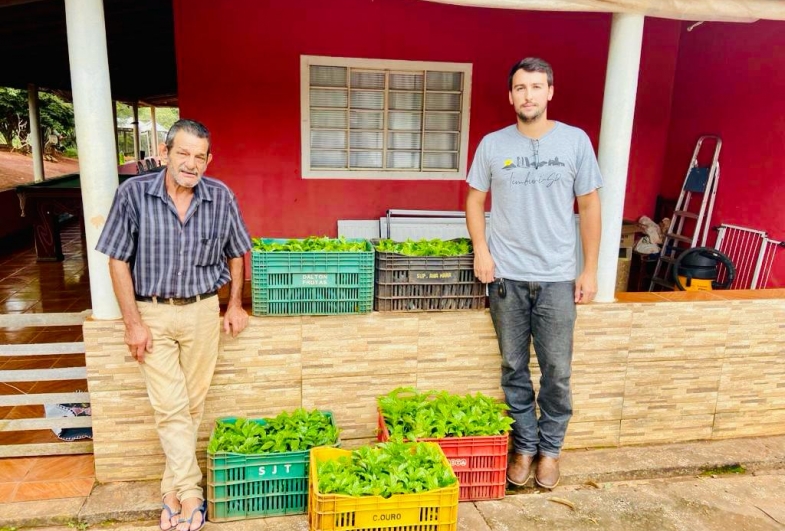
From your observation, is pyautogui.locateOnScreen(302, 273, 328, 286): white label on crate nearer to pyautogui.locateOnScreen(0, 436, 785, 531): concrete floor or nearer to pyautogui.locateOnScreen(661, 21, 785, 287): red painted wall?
pyautogui.locateOnScreen(0, 436, 785, 531): concrete floor

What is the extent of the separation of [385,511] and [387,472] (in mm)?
192

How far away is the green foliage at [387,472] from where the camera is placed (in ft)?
8.96

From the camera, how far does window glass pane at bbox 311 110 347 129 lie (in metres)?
6.26

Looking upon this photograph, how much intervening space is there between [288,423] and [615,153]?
2.65 metres

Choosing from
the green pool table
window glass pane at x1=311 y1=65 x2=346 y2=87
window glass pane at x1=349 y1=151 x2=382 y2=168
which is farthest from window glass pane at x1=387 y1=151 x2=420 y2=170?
the green pool table

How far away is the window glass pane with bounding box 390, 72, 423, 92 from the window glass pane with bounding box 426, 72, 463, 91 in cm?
10

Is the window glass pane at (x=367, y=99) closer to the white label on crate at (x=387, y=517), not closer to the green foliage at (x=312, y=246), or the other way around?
the green foliage at (x=312, y=246)

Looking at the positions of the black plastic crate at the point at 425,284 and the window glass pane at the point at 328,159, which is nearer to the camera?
the black plastic crate at the point at 425,284

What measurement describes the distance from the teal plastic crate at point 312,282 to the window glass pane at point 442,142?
3.33 meters

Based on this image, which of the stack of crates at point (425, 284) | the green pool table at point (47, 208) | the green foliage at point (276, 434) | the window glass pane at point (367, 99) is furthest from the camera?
the green pool table at point (47, 208)

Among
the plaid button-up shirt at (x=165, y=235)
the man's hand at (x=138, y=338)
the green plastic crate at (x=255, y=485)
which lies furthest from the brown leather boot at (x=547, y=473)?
the man's hand at (x=138, y=338)

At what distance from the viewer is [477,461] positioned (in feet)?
11.1

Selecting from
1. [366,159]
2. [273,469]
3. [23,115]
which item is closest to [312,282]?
[273,469]

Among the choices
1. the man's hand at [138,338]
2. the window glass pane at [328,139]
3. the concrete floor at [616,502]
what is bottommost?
the concrete floor at [616,502]
